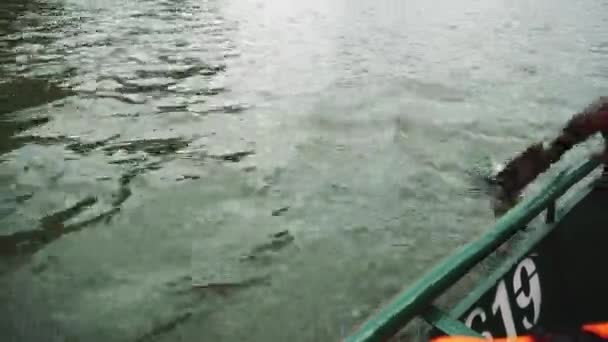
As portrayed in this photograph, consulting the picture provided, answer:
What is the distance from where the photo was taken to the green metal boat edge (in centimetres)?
179

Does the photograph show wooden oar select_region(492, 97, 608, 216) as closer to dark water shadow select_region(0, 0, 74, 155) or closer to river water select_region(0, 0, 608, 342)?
river water select_region(0, 0, 608, 342)

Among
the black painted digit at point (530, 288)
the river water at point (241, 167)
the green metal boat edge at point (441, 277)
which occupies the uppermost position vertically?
the green metal boat edge at point (441, 277)

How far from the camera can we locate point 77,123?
26.8 feet

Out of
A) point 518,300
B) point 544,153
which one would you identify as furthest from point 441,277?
point 544,153

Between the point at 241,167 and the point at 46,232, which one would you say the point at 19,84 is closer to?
the point at 241,167

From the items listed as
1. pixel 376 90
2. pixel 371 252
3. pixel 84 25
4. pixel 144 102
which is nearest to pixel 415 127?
pixel 376 90

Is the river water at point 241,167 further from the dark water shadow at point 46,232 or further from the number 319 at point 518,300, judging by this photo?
the number 319 at point 518,300

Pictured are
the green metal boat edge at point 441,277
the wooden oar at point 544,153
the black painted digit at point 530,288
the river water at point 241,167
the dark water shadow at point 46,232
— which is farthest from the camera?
the dark water shadow at point 46,232

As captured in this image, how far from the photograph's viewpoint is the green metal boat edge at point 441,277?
179cm

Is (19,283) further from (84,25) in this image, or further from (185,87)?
(84,25)

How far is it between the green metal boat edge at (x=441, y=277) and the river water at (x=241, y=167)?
199 cm

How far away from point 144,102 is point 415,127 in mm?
4478

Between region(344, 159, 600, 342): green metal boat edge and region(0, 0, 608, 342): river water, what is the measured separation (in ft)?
6.52

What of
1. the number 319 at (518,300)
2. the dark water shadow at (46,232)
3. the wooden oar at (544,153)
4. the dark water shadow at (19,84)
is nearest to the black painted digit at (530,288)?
the number 319 at (518,300)
